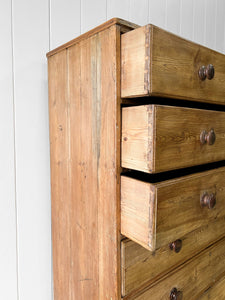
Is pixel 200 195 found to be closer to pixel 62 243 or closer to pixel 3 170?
pixel 62 243

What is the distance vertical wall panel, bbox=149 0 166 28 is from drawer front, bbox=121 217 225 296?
100cm

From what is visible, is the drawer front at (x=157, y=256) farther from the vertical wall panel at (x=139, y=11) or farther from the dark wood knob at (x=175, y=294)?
the vertical wall panel at (x=139, y=11)

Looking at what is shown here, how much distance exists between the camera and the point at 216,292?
0.92 m

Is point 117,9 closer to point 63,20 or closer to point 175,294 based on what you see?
point 63,20

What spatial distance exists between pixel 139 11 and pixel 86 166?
867mm

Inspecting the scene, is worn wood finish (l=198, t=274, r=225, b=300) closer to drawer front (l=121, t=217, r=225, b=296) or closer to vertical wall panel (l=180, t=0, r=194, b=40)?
drawer front (l=121, t=217, r=225, b=296)

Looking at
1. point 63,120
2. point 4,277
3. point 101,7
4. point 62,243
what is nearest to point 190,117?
point 63,120

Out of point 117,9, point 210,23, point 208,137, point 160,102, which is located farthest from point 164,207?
point 210,23

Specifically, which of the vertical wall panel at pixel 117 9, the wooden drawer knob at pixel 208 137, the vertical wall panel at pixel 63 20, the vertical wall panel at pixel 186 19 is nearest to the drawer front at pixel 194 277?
the wooden drawer knob at pixel 208 137

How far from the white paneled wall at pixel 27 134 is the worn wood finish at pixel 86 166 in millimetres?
76

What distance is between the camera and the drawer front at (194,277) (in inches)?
27.8

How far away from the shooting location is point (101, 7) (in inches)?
40.8

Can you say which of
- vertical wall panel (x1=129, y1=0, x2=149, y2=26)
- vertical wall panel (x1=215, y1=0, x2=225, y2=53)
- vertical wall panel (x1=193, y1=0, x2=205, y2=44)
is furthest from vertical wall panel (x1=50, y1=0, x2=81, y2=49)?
vertical wall panel (x1=215, y1=0, x2=225, y2=53)

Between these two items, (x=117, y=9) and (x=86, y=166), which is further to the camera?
(x=117, y=9)
